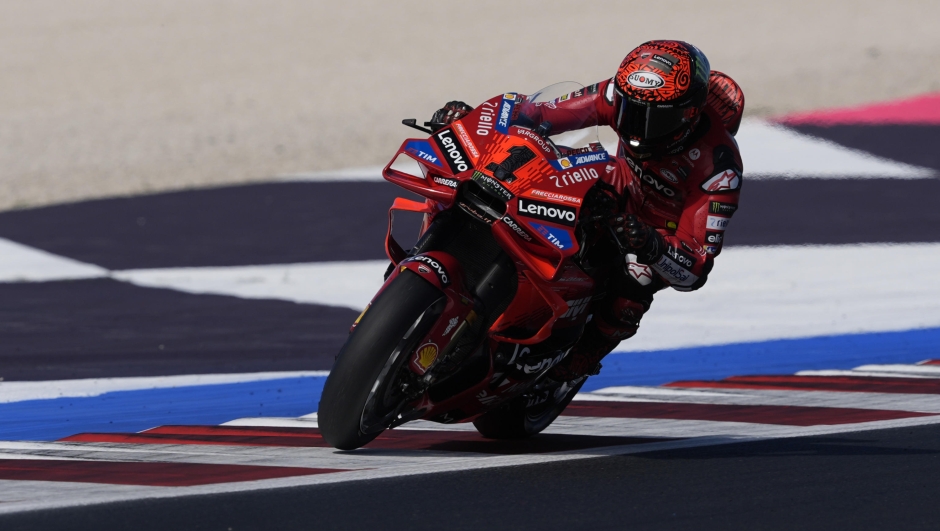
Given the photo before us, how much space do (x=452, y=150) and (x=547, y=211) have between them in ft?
1.48

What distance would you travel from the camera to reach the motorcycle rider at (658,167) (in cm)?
538

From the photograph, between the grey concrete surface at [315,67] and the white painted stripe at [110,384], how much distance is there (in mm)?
7433

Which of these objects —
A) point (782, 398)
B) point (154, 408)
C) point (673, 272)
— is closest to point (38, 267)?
point (154, 408)

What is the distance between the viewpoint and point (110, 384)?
7.69m

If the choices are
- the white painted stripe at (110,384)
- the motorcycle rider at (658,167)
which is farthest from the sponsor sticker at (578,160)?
the white painted stripe at (110,384)

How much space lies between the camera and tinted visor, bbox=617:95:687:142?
5.40 metres

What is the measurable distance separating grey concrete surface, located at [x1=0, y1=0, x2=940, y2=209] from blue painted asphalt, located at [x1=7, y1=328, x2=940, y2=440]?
795 centimetres

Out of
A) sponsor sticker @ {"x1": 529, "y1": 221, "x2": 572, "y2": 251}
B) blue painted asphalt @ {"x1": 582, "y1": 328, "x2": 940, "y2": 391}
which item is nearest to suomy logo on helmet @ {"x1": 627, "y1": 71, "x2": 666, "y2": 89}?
sponsor sticker @ {"x1": 529, "y1": 221, "x2": 572, "y2": 251}

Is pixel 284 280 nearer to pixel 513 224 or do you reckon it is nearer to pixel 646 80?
pixel 646 80

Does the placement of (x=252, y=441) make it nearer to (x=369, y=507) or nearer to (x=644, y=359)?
(x=369, y=507)

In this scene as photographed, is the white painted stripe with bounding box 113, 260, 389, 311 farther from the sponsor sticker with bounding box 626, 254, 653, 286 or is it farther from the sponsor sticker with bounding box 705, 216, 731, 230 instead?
the sponsor sticker with bounding box 705, 216, 731, 230

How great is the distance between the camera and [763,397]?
722 cm

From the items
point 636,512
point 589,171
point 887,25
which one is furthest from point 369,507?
point 887,25

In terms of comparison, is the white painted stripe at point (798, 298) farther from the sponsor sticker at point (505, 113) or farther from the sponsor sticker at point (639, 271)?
the sponsor sticker at point (505, 113)
